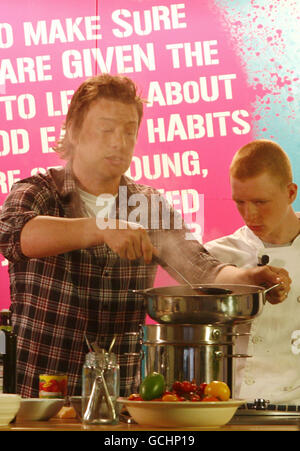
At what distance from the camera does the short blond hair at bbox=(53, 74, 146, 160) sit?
3051mm

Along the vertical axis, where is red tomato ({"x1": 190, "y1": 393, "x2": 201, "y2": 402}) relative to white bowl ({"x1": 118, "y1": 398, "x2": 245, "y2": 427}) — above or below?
above

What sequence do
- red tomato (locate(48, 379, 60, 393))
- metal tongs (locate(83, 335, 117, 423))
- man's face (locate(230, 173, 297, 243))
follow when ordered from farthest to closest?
man's face (locate(230, 173, 297, 243)) → red tomato (locate(48, 379, 60, 393)) → metal tongs (locate(83, 335, 117, 423))

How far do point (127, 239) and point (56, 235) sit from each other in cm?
28

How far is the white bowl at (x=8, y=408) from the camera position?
6.31 ft

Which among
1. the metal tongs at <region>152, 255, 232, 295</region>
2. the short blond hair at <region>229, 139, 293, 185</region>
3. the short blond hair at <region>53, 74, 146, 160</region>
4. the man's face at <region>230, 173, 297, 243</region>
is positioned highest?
the short blond hair at <region>53, 74, 146, 160</region>

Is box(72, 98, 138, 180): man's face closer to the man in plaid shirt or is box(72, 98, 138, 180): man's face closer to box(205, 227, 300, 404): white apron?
the man in plaid shirt

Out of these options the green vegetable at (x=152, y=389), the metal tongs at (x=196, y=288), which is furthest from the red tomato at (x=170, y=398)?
the metal tongs at (x=196, y=288)

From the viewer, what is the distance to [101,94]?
121 inches

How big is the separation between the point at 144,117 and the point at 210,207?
46cm

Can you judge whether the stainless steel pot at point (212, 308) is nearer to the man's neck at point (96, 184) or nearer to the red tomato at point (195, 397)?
the red tomato at point (195, 397)

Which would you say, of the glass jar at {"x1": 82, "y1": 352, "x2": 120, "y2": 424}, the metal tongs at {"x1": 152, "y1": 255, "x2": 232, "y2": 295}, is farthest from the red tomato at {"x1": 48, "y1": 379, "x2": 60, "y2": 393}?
the metal tongs at {"x1": 152, "y1": 255, "x2": 232, "y2": 295}

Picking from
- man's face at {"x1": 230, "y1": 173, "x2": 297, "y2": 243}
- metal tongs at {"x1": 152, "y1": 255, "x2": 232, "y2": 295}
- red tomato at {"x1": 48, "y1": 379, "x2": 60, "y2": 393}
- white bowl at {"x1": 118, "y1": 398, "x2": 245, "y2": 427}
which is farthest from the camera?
man's face at {"x1": 230, "y1": 173, "x2": 297, "y2": 243}

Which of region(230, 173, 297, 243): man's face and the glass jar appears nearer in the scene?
the glass jar

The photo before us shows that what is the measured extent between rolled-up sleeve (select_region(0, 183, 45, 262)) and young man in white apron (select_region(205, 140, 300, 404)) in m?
0.70
